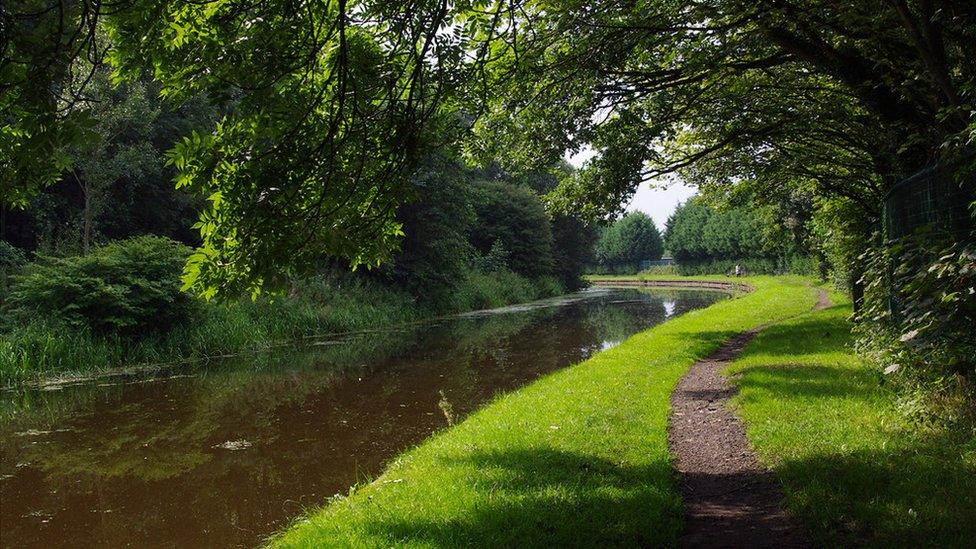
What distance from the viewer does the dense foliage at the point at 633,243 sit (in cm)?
10312

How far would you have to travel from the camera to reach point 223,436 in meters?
10.6

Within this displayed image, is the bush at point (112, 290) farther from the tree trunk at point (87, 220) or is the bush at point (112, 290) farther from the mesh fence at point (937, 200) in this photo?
the mesh fence at point (937, 200)

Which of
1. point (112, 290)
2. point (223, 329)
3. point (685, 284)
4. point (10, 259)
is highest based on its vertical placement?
point (10, 259)

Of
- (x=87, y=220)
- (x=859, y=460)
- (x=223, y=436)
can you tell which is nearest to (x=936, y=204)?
(x=859, y=460)

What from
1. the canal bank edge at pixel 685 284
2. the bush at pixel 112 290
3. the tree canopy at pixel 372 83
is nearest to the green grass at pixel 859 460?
the tree canopy at pixel 372 83

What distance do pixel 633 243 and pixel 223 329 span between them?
3540 inches

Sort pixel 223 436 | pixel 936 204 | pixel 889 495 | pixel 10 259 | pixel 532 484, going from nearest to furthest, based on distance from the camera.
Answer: pixel 889 495, pixel 532 484, pixel 936 204, pixel 223 436, pixel 10 259

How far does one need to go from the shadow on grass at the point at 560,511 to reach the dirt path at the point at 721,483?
0.80ft

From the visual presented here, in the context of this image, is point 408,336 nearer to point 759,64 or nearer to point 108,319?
point 108,319

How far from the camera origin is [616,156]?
1054 cm

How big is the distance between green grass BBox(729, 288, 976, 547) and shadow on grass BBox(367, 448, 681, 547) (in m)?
1.12

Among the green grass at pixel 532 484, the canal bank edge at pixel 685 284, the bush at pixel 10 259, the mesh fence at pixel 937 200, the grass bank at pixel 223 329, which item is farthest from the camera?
the canal bank edge at pixel 685 284

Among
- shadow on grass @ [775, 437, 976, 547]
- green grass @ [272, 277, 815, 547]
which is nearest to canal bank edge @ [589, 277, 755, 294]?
green grass @ [272, 277, 815, 547]

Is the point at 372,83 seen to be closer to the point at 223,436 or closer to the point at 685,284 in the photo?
the point at 223,436
